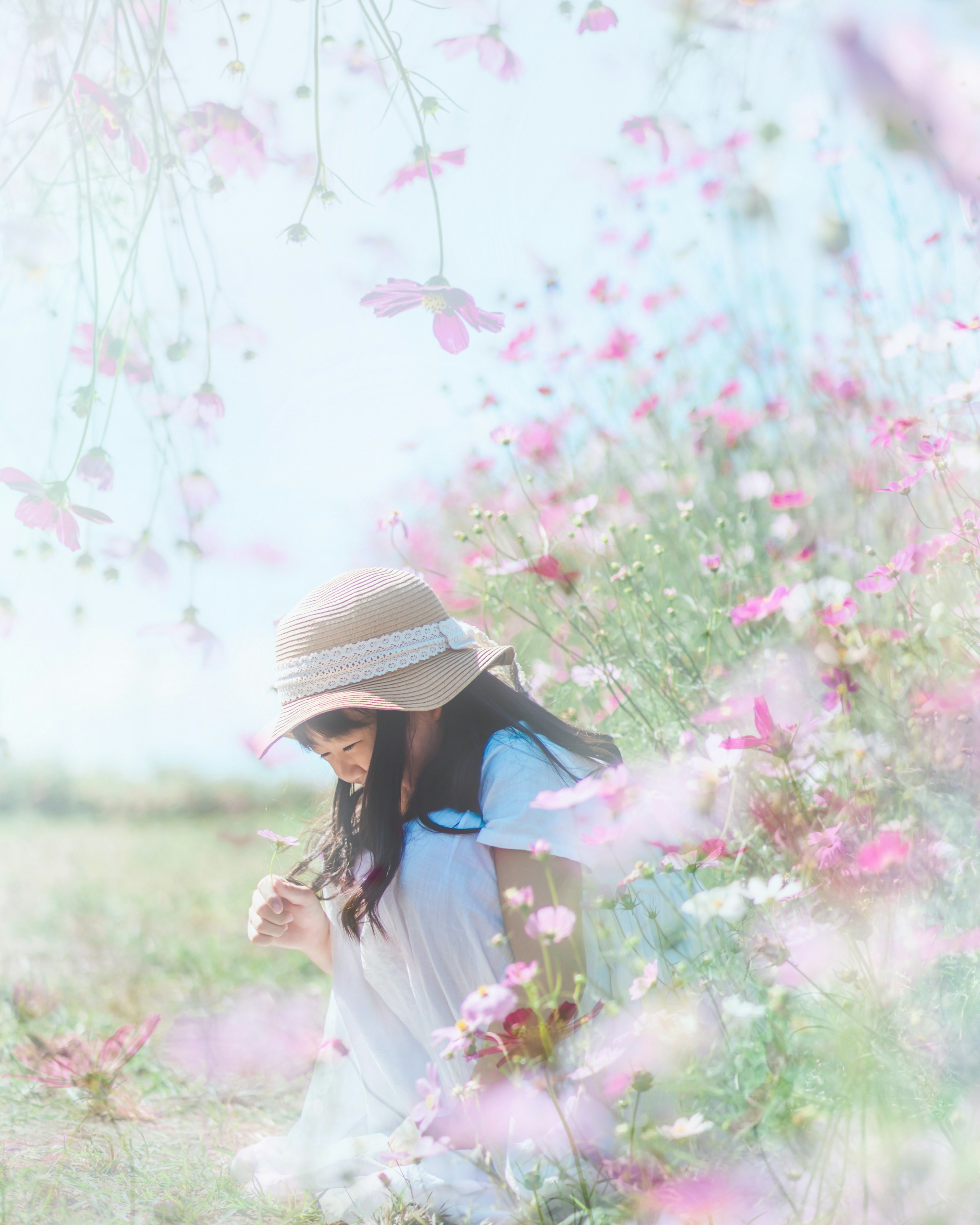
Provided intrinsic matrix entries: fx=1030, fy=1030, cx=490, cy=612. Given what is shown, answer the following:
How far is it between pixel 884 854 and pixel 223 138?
1.15 m

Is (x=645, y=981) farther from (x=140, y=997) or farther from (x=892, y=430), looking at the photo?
(x=140, y=997)

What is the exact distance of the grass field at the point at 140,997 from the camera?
1.23 m

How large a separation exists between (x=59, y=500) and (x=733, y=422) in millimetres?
1327

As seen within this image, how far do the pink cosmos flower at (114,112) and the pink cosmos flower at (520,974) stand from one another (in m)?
1.06

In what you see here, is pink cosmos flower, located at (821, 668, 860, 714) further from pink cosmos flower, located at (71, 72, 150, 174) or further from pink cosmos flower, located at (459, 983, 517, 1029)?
pink cosmos flower, located at (71, 72, 150, 174)

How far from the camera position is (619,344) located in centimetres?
209

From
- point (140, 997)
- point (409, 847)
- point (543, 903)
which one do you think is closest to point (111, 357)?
point (409, 847)

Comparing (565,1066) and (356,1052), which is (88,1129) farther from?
(565,1066)

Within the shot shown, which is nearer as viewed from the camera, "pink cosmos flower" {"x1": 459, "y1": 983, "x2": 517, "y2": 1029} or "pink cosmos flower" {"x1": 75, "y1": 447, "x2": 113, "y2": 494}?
"pink cosmos flower" {"x1": 459, "y1": 983, "x2": 517, "y2": 1029}

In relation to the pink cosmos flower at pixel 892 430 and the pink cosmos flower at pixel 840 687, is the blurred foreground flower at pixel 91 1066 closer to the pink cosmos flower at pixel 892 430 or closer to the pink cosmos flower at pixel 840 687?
the pink cosmos flower at pixel 840 687

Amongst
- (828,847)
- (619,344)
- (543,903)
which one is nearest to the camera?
(828,847)

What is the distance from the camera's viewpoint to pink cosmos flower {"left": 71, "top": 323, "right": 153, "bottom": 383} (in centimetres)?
128

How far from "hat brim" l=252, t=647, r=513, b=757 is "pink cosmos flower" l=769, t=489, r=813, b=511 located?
655 mm

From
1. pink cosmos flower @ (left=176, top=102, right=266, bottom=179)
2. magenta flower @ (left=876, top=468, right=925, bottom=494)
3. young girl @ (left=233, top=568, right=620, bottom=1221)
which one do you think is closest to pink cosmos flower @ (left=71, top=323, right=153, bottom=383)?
pink cosmos flower @ (left=176, top=102, right=266, bottom=179)
